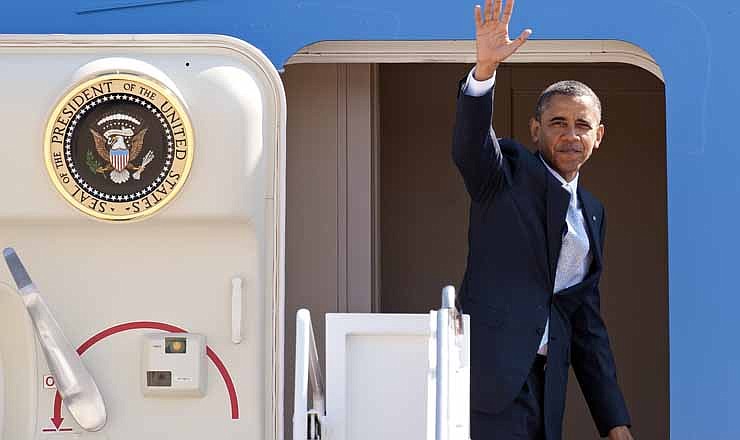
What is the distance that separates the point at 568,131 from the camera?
4.04 m

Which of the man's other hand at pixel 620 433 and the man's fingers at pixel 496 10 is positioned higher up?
the man's fingers at pixel 496 10

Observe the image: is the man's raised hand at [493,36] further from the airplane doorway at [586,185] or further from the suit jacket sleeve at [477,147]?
the airplane doorway at [586,185]

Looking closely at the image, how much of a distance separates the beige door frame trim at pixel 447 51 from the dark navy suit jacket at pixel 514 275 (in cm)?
51

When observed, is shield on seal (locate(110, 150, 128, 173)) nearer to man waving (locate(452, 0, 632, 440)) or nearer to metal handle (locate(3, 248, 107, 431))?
metal handle (locate(3, 248, 107, 431))

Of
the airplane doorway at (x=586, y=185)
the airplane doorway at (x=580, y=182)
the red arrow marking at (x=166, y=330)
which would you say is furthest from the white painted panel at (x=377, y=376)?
the airplane doorway at (x=580, y=182)

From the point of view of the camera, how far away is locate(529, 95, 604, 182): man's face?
13.3 feet

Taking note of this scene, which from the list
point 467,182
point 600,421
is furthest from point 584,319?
point 467,182

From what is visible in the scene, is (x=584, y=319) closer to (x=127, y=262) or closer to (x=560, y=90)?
(x=560, y=90)

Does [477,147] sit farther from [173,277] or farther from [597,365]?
[173,277]

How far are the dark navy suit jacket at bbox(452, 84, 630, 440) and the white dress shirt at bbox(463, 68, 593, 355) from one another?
0.07 feet

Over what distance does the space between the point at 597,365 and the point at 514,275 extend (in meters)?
0.41

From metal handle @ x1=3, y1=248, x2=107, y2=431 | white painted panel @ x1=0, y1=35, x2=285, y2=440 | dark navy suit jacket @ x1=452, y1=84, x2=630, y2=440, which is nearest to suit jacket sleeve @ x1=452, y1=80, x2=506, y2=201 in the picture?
dark navy suit jacket @ x1=452, y1=84, x2=630, y2=440

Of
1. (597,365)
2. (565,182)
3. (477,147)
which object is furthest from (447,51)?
(597,365)

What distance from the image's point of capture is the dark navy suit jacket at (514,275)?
390 cm
